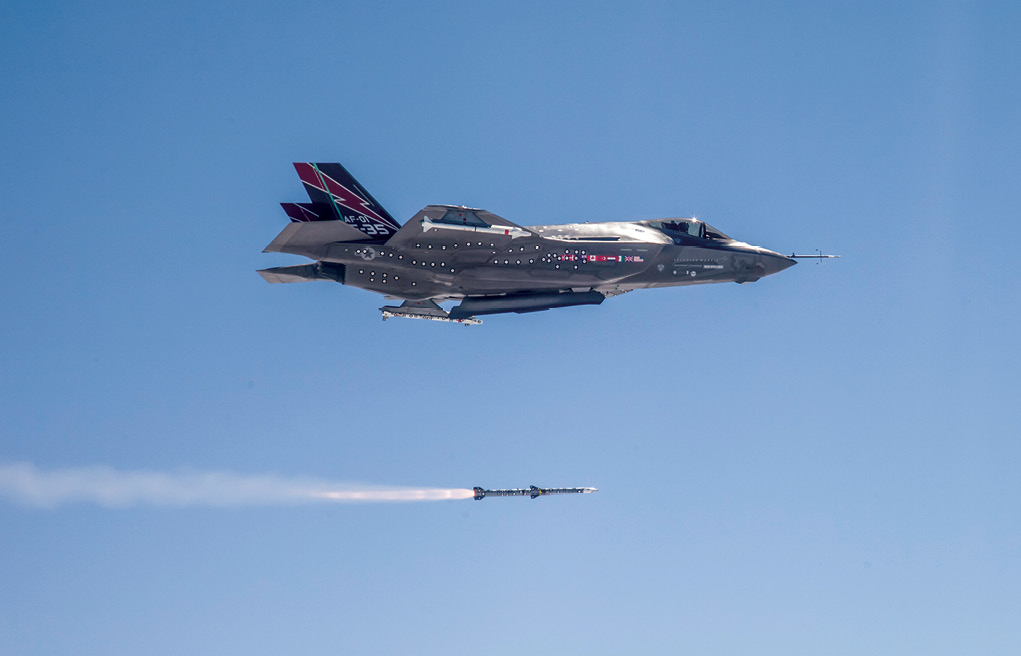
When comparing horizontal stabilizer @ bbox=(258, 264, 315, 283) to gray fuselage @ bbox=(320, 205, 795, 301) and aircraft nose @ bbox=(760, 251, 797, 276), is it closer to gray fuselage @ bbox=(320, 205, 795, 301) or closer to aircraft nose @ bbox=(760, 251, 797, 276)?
gray fuselage @ bbox=(320, 205, 795, 301)

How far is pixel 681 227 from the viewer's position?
2344 inches

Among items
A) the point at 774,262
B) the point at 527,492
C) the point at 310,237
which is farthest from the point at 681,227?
the point at 527,492

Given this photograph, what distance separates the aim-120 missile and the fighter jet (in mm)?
25664

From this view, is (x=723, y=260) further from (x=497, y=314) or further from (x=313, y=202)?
(x=313, y=202)

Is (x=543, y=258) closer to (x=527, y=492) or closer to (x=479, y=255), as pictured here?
(x=479, y=255)

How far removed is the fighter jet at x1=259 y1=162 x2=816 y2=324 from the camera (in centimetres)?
5512

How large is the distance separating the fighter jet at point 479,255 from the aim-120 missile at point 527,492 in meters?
25.7

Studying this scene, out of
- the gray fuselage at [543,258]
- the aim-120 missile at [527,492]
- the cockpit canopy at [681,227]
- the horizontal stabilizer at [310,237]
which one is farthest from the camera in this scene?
the aim-120 missile at [527,492]

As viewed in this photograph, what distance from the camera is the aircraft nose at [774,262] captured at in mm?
60156

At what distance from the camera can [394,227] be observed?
2232 inches

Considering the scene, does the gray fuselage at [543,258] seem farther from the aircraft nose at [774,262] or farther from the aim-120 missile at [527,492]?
the aim-120 missile at [527,492]

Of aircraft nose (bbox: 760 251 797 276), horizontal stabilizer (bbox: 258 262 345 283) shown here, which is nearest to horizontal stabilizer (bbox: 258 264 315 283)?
horizontal stabilizer (bbox: 258 262 345 283)

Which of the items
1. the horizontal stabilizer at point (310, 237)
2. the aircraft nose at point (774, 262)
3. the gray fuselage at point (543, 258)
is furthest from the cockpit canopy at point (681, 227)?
the horizontal stabilizer at point (310, 237)

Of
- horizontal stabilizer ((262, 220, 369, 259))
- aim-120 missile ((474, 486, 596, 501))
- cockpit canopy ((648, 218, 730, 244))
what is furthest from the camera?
aim-120 missile ((474, 486, 596, 501))
